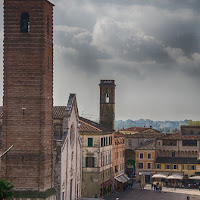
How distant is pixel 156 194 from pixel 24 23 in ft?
156

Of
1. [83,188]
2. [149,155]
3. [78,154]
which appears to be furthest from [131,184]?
[78,154]

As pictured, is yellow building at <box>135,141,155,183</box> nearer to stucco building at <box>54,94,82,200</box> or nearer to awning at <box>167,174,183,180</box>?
awning at <box>167,174,183,180</box>

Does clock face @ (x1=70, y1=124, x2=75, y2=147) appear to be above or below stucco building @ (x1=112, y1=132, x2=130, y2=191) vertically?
above

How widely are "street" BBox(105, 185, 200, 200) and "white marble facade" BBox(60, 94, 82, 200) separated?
17.6 meters

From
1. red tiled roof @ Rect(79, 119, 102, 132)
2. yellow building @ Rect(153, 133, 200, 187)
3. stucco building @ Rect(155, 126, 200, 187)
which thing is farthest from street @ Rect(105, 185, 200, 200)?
Answer: red tiled roof @ Rect(79, 119, 102, 132)

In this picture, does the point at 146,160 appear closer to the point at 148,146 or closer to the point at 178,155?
the point at 148,146

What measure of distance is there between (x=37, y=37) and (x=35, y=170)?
12.3 metres

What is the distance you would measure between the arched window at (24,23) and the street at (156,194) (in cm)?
3653

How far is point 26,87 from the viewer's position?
196 feet

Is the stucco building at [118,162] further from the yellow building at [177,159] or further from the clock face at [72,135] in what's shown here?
the clock face at [72,135]

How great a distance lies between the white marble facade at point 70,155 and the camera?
67438 mm

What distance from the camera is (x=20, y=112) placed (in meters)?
59.7

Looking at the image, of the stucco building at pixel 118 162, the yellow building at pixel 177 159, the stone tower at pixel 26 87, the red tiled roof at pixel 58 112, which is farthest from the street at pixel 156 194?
the stone tower at pixel 26 87

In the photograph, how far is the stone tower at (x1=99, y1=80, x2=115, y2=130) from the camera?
108 metres
